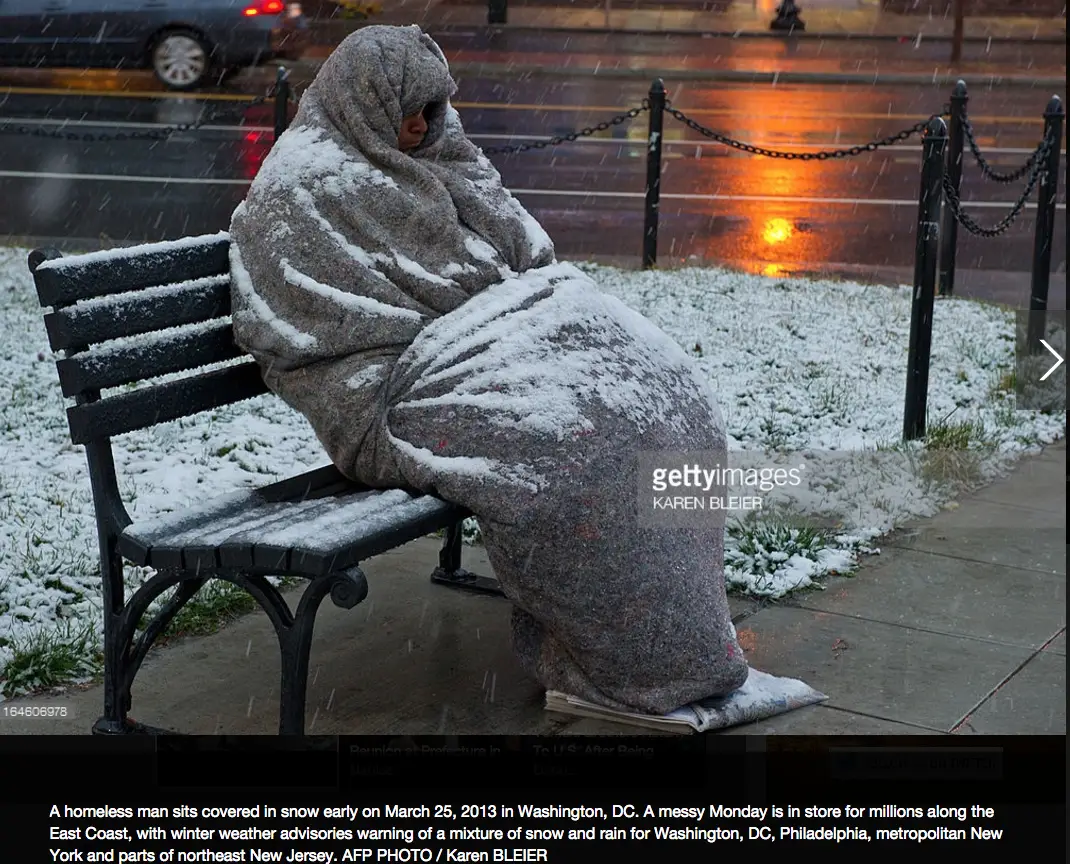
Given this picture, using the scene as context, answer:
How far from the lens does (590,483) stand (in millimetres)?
3744

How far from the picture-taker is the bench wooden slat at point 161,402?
386 cm

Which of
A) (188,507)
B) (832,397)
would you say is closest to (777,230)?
(832,397)

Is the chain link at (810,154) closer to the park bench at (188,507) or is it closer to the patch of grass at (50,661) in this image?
the park bench at (188,507)

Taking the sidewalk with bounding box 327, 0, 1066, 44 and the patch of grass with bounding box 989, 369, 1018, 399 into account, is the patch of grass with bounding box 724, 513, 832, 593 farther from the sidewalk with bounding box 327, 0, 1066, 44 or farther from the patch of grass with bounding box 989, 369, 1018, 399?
the sidewalk with bounding box 327, 0, 1066, 44

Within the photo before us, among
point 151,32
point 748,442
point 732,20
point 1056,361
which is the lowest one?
point 748,442

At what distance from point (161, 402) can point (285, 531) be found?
0.70 metres

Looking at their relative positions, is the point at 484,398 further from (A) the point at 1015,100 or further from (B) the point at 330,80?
(A) the point at 1015,100

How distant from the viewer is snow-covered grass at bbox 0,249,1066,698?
4742 mm

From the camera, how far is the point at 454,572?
502cm

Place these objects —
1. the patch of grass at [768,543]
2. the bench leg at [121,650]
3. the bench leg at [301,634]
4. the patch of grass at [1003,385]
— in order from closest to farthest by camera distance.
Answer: the bench leg at [301,634], the bench leg at [121,650], the patch of grass at [768,543], the patch of grass at [1003,385]

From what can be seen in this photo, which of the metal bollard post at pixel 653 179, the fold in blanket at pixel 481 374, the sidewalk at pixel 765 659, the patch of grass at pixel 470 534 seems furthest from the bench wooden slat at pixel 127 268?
the metal bollard post at pixel 653 179

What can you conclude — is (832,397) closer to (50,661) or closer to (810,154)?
(810,154)

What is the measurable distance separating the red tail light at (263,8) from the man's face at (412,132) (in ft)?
47.7
